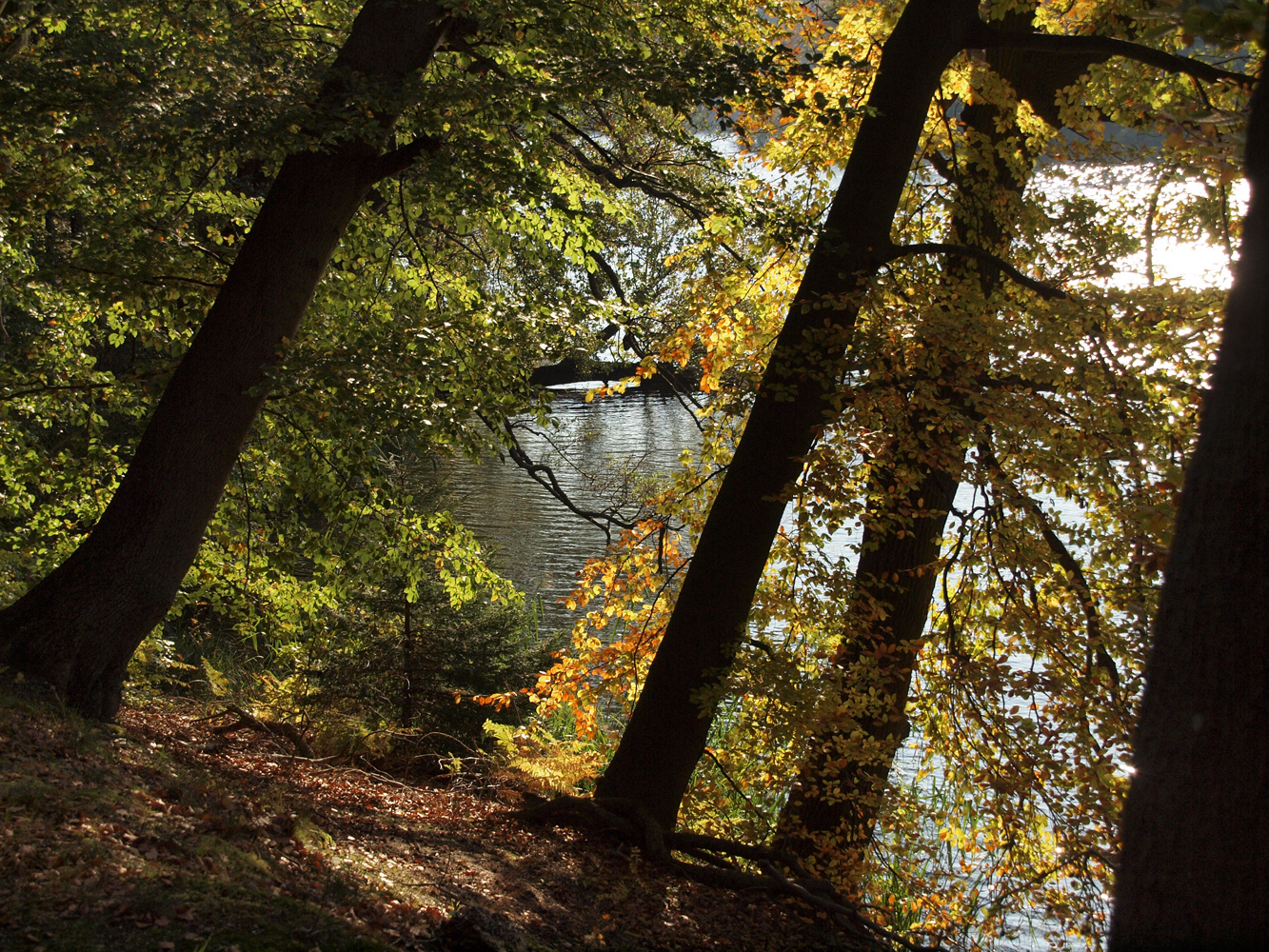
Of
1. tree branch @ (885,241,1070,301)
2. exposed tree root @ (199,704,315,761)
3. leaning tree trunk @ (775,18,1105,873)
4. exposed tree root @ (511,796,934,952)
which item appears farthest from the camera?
exposed tree root @ (199,704,315,761)

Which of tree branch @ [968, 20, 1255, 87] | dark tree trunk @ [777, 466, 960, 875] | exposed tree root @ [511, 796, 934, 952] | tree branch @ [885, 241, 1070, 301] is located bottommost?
exposed tree root @ [511, 796, 934, 952]

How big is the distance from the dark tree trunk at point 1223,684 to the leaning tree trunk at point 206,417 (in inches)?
187

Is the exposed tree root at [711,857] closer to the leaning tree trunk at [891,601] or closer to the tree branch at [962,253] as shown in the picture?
the leaning tree trunk at [891,601]

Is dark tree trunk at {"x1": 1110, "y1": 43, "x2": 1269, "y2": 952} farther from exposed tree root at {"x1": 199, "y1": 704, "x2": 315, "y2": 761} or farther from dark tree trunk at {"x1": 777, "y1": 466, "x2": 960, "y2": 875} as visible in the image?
exposed tree root at {"x1": 199, "y1": 704, "x2": 315, "y2": 761}

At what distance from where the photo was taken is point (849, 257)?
6.14 meters

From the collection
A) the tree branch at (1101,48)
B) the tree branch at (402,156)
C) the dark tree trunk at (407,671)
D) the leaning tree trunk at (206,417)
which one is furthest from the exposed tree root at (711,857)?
the tree branch at (1101,48)

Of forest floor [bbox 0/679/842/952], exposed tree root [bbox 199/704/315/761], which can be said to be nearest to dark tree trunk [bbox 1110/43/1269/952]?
forest floor [bbox 0/679/842/952]

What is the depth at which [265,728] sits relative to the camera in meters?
7.52

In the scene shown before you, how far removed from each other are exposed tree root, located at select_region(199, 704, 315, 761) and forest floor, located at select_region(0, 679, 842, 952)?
1.63 ft

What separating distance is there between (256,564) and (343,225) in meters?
3.14

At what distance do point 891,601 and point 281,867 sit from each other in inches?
189

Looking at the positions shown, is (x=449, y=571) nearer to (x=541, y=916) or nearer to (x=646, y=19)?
(x=541, y=916)

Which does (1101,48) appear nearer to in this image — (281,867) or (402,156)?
(402,156)

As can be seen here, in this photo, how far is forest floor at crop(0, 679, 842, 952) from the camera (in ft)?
10.3
